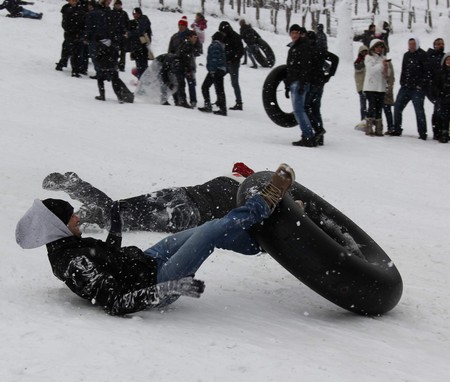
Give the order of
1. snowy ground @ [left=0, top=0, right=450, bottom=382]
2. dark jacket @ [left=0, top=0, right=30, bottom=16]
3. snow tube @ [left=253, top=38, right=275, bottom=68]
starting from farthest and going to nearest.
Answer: dark jacket @ [left=0, top=0, right=30, bottom=16] < snow tube @ [left=253, top=38, right=275, bottom=68] < snowy ground @ [left=0, top=0, right=450, bottom=382]

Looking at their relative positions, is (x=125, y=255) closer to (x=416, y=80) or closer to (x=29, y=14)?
(x=416, y=80)

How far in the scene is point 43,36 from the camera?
1842 cm

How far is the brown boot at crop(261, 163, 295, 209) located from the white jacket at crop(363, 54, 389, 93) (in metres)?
7.97

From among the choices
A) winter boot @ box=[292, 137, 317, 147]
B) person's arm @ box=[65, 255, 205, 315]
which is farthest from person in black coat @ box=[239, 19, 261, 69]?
person's arm @ box=[65, 255, 205, 315]

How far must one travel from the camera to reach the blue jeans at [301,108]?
10.5 metres

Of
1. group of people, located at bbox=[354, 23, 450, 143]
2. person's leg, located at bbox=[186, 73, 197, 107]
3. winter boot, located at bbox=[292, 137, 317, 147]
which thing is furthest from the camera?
person's leg, located at bbox=[186, 73, 197, 107]

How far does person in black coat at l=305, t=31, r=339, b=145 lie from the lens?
34.7 ft

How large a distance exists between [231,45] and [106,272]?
1024cm

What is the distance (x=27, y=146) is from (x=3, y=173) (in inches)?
54.5

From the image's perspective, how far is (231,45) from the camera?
13766mm

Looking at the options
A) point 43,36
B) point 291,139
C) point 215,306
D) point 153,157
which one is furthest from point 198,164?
point 43,36

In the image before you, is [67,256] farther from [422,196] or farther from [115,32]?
[115,32]

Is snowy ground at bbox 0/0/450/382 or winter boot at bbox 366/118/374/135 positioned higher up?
winter boot at bbox 366/118/374/135

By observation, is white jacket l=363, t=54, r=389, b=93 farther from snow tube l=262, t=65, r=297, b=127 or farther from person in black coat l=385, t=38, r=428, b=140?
snow tube l=262, t=65, r=297, b=127
